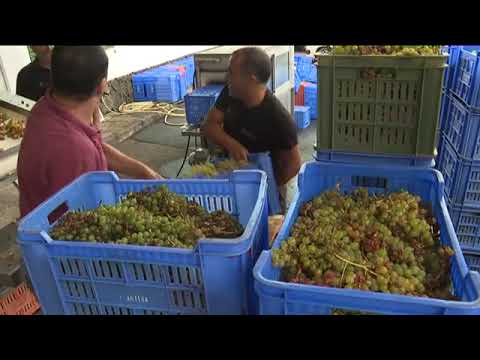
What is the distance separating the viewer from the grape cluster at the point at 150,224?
1.18 meters

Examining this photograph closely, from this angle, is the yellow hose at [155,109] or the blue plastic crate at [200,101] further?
the yellow hose at [155,109]

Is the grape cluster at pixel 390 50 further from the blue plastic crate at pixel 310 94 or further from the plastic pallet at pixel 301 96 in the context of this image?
the plastic pallet at pixel 301 96

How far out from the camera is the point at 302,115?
632 cm

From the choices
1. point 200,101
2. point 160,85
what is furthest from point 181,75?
point 200,101

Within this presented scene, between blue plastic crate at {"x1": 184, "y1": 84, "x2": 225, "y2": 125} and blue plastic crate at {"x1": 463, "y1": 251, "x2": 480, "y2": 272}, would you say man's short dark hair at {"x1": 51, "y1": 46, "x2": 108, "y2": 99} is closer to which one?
blue plastic crate at {"x1": 184, "y1": 84, "x2": 225, "y2": 125}

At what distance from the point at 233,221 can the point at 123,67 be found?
699 centimetres

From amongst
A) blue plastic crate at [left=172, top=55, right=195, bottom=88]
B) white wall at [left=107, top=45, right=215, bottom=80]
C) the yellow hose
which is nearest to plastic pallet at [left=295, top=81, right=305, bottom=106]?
white wall at [left=107, top=45, right=215, bottom=80]

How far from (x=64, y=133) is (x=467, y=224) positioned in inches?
93.2

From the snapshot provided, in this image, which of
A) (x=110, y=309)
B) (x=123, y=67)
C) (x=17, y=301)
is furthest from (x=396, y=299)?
(x=123, y=67)

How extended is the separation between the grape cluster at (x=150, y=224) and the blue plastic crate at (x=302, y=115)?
16.7 feet

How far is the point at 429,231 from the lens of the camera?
4.48 feet

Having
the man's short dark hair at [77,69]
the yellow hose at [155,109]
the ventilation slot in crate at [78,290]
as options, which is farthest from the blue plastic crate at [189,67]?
the ventilation slot in crate at [78,290]
